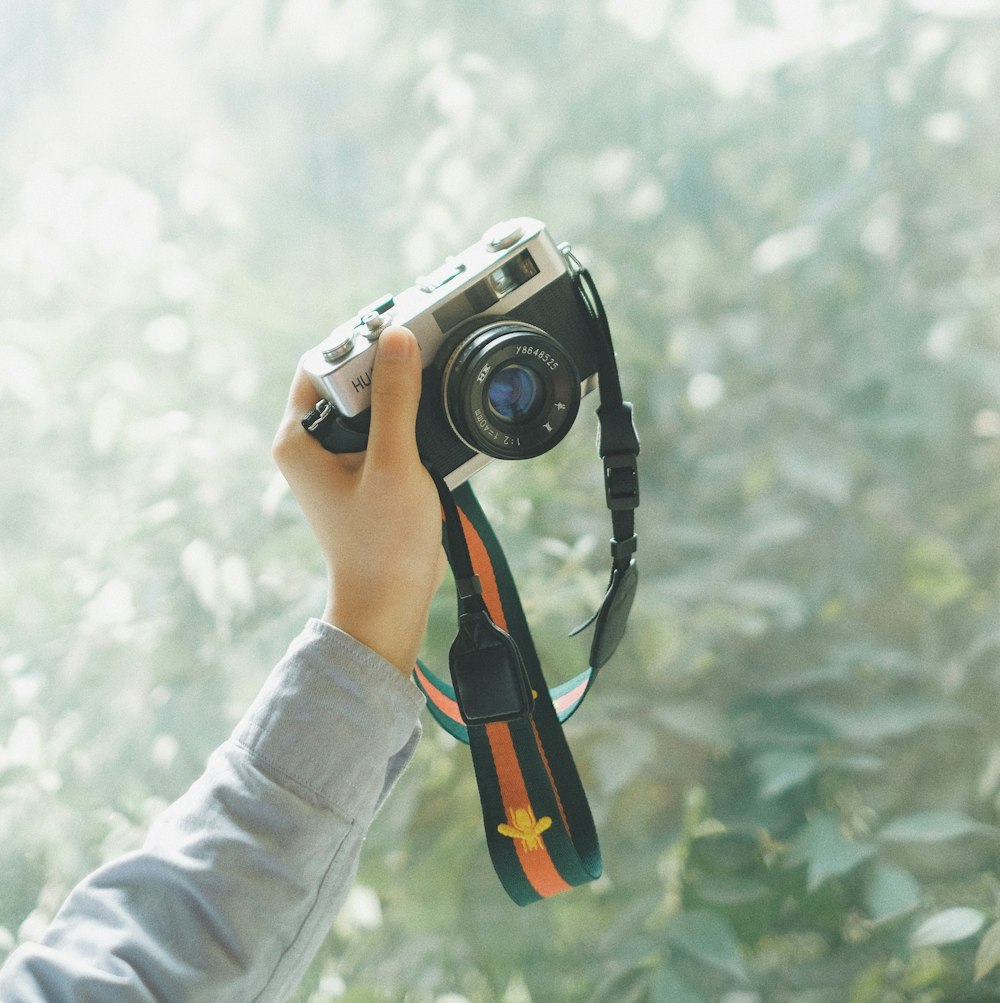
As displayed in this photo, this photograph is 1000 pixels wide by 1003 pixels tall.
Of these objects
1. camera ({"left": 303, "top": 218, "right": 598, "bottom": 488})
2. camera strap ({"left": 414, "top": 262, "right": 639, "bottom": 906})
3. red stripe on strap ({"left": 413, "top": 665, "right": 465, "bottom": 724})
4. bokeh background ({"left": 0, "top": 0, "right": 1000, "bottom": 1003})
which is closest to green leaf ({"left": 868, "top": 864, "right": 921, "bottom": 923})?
bokeh background ({"left": 0, "top": 0, "right": 1000, "bottom": 1003})

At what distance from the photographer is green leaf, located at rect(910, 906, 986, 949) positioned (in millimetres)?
840

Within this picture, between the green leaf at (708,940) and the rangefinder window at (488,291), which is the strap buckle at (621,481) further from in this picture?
the green leaf at (708,940)

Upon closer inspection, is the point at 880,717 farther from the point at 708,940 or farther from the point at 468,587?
the point at 468,587

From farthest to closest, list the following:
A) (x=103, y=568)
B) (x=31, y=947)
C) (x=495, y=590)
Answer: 1. (x=103, y=568)
2. (x=495, y=590)
3. (x=31, y=947)

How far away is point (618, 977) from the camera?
848 millimetres

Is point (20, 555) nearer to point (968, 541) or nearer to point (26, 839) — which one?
point (26, 839)

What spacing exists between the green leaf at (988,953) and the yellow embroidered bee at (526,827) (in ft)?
1.56

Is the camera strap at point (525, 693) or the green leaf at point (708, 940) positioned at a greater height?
the camera strap at point (525, 693)

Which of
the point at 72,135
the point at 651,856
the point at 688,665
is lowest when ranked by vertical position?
the point at 651,856

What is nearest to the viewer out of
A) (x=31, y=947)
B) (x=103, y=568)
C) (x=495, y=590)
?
(x=31, y=947)

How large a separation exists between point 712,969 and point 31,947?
62 cm

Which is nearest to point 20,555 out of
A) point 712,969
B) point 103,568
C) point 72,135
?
point 103,568

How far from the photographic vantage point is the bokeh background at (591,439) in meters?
0.82

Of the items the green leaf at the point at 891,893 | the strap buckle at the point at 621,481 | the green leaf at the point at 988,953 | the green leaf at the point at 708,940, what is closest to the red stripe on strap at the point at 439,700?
the strap buckle at the point at 621,481
